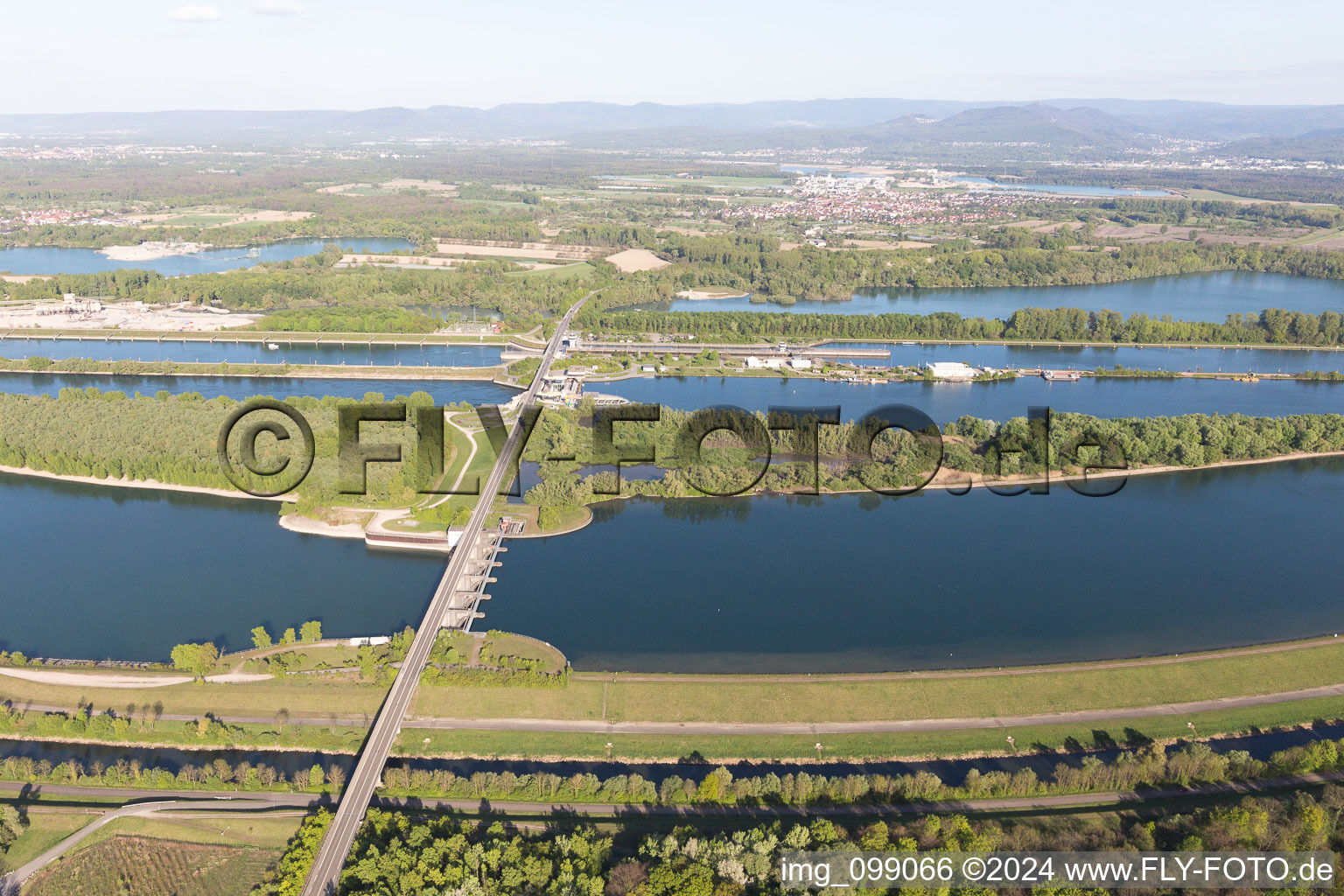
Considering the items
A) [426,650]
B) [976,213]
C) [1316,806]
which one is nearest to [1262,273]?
[976,213]

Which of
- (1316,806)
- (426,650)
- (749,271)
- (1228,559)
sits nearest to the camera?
(1316,806)

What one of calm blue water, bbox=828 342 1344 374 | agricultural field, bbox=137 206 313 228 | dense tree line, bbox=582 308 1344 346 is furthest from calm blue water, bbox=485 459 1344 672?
agricultural field, bbox=137 206 313 228

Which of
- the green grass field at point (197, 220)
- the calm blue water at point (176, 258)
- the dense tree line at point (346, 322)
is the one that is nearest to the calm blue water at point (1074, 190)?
the calm blue water at point (176, 258)

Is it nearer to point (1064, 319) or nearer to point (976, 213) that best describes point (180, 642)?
point (1064, 319)

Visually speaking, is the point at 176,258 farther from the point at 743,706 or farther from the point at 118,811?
the point at 743,706

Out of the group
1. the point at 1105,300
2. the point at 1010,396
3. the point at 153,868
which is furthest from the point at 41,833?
the point at 1105,300

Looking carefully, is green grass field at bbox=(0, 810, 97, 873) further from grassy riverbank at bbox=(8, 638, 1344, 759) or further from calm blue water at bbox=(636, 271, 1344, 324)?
calm blue water at bbox=(636, 271, 1344, 324)

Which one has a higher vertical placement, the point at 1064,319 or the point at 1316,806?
the point at 1064,319
